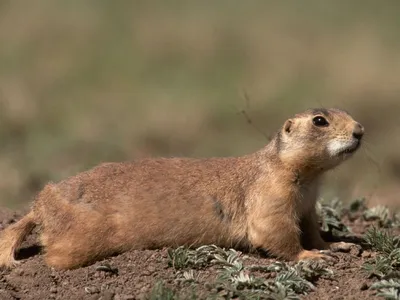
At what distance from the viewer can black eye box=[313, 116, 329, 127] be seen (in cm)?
754

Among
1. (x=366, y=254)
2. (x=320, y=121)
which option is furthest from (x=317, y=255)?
(x=320, y=121)

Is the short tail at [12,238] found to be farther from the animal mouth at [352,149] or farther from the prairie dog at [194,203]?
the animal mouth at [352,149]

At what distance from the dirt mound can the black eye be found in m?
1.15

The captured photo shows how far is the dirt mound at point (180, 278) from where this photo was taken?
253 inches

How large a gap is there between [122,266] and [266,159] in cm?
169

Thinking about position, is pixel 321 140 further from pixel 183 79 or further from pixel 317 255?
pixel 183 79

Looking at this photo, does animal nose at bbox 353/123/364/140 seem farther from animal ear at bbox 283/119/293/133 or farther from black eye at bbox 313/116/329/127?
animal ear at bbox 283/119/293/133

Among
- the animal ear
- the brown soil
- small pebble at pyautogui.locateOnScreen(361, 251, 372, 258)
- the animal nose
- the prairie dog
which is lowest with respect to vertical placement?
the brown soil

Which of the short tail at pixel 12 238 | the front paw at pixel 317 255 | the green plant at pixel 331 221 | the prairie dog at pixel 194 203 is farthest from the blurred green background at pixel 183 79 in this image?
the front paw at pixel 317 255

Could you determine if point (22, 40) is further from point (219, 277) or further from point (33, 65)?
point (219, 277)

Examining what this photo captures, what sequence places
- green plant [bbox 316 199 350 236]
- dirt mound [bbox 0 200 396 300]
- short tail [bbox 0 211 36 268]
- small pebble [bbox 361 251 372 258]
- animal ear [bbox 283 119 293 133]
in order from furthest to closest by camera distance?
green plant [bbox 316 199 350 236] → animal ear [bbox 283 119 293 133] → small pebble [bbox 361 251 372 258] → short tail [bbox 0 211 36 268] → dirt mound [bbox 0 200 396 300]

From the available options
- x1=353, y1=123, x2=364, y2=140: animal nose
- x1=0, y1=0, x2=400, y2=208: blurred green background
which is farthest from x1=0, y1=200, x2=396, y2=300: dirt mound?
x1=0, y1=0, x2=400, y2=208: blurred green background

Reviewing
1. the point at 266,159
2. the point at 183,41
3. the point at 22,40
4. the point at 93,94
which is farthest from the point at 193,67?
the point at 266,159

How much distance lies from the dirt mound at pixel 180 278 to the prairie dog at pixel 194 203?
0.18m
